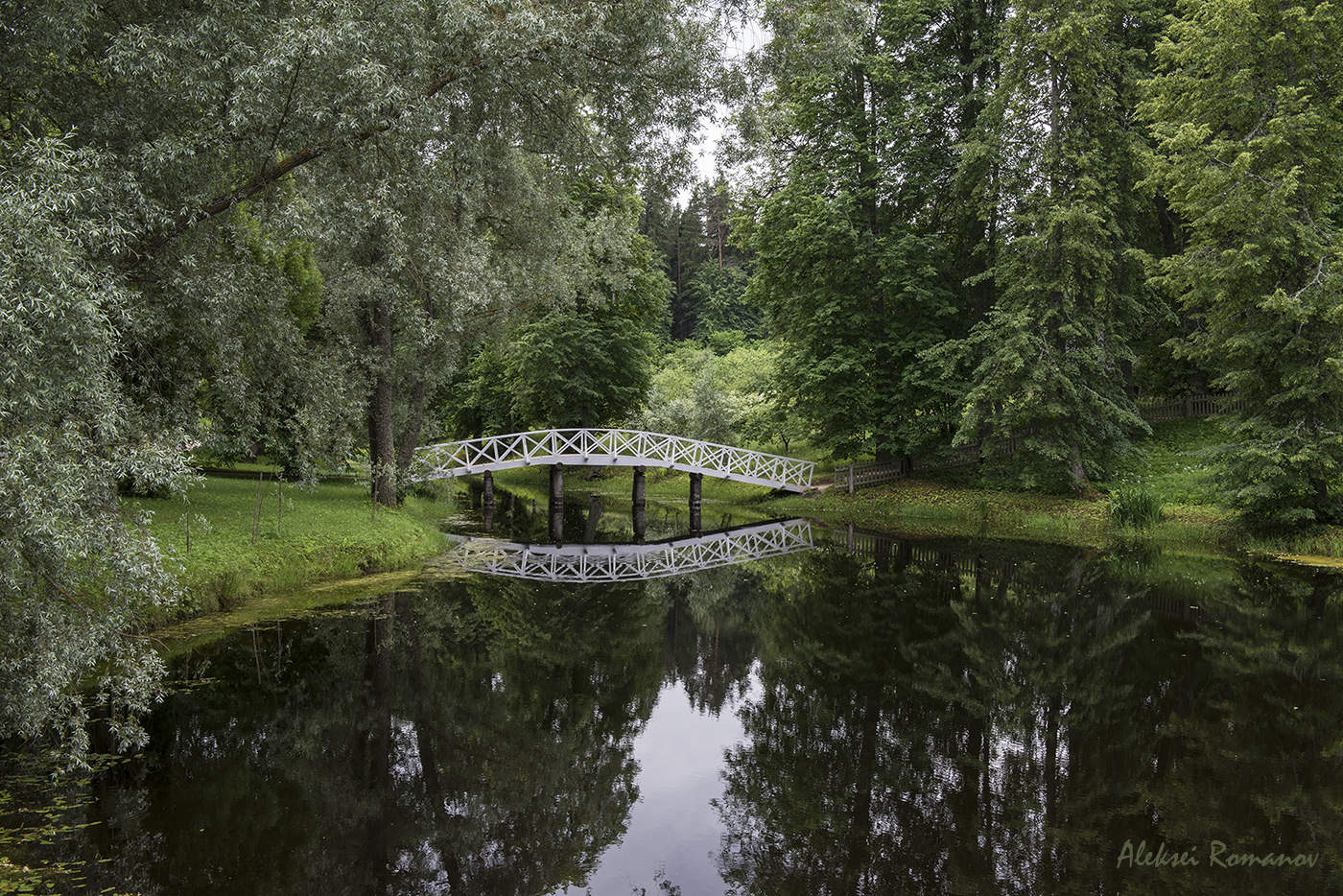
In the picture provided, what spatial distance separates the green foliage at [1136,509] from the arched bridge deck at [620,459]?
9369 millimetres

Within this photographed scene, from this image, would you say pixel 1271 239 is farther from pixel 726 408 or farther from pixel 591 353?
pixel 591 353

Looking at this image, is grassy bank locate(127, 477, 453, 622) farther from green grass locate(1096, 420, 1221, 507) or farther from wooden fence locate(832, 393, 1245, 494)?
green grass locate(1096, 420, 1221, 507)

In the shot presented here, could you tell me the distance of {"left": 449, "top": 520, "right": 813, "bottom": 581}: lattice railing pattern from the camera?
51.1 ft

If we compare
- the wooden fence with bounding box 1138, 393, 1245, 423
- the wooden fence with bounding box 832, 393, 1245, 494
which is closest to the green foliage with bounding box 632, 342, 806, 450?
the wooden fence with bounding box 832, 393, 1245, 494

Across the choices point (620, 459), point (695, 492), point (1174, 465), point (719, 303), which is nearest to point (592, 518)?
→ point (620, 459)

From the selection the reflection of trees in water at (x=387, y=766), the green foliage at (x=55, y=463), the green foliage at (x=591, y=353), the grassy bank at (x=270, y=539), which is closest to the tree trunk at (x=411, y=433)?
the grassy bank at (x=270, y=539)

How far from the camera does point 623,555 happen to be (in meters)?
17.8

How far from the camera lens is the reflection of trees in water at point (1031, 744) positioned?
5.33 meters

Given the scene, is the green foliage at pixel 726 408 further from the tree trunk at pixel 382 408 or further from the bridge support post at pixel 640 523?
the tree trunk at pixel 382 408

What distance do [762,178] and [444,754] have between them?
75.3 feet

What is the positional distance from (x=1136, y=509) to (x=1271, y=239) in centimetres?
621

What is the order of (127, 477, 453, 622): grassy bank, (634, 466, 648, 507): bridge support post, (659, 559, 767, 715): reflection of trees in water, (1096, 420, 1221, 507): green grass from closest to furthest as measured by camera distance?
(659, 559, 767, 715): reflection of trees in water < (127, 477, 453, 622): grassy bank < (1096, 420, 1221, 507): green grass < (634, 466, 648, 507): bridge support post

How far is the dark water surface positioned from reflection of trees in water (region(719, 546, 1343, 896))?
0.03 m

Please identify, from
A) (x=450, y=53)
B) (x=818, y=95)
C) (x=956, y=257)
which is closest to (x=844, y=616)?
(x=450, y=53)
